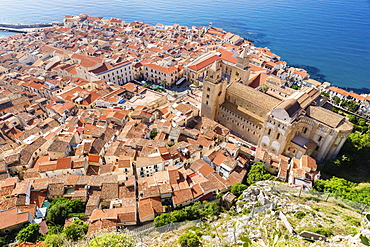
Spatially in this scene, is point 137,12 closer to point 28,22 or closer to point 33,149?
point 28,22

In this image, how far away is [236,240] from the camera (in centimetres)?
2217

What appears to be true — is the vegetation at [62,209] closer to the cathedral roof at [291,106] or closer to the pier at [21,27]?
the cathedral roof at [291,106]

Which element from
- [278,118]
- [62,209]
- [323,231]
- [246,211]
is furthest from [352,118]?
[62,209]

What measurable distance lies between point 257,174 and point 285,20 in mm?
150067

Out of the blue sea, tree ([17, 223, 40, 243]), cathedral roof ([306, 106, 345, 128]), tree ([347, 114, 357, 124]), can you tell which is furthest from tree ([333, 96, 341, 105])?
tree ([17, 223, 40, 243])

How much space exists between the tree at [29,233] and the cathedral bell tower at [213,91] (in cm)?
3756

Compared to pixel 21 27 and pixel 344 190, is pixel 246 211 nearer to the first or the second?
pixel 344 190

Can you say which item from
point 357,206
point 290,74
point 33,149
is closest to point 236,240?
point 357,206

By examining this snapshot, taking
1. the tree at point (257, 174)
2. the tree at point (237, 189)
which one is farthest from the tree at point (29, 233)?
the tree at point (257, 174)

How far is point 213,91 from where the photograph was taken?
163 ft

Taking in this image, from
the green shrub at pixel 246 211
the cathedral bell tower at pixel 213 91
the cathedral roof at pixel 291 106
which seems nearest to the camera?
the green shrub at pixel 246 211

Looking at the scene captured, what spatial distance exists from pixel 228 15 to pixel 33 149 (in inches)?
6233

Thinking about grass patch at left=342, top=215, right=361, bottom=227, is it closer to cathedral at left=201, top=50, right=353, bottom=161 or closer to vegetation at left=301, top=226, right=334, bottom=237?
vegetation at left=301, top=226, right=334, bottom=237

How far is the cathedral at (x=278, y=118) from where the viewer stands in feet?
135
